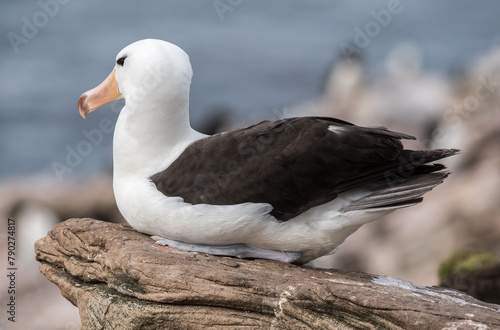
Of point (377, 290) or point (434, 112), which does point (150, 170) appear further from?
point (434, 112)

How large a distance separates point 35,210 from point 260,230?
7.63 meters

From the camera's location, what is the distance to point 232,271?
4746 mm

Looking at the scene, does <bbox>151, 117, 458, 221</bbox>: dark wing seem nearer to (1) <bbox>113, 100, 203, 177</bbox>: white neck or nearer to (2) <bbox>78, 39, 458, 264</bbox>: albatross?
(2) <bbox>78, 39, 458, 264</bbox>: albatross

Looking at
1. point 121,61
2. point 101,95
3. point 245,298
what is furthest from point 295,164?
point 101,95

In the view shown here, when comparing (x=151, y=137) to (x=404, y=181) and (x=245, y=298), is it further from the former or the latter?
(x=404, y=181)

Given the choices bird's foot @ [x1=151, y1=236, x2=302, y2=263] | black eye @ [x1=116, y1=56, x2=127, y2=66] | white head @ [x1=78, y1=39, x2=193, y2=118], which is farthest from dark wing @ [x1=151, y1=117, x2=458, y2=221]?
black eye @ [x1=116, y1=56, x2=127, y2=66]

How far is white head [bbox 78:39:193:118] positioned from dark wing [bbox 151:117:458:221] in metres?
0.56

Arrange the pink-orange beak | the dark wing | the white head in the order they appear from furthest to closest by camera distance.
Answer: the pink-orange beak
the white head
the dark wing

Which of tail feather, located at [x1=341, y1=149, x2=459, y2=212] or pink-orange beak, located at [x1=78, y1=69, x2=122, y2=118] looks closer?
tail feather, located at [x1=341, y1=149, x2=459, y2=212]

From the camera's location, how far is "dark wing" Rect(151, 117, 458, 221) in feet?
15.4

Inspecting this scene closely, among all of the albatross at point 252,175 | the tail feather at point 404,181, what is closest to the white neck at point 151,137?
the albatross at point 252,175

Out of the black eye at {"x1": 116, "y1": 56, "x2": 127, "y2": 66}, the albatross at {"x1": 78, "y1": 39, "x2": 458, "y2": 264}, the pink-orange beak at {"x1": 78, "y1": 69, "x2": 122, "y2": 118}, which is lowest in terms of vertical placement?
the albatross at {"x1": 78, "y1": 39, "x2": 458, "y2": 264}

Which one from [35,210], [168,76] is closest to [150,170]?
[168,76]

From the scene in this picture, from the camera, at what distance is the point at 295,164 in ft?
15.4
